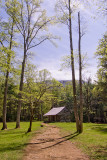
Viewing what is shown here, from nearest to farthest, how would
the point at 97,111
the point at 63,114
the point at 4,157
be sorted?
the point at 4,157 → the point at 63,114 → the point at 97,111

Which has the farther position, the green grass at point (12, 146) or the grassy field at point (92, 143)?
the grassy field at point (92, 143)

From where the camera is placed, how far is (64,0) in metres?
14.1

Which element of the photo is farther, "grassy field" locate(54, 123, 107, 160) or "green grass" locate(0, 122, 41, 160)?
"grassy field" locate(54, 123, 107, 160)

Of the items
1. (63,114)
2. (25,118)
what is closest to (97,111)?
(63,114)

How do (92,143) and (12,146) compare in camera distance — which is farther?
(92,143)

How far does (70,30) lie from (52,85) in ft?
18.6

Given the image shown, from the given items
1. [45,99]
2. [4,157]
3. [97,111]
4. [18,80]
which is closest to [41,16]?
[18,80]

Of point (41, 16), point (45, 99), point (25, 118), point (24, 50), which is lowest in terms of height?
point (25, 118)

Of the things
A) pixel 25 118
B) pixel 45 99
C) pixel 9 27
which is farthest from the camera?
pixel 25 118

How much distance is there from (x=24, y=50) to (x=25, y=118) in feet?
136

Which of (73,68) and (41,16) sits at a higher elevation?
(41,16)

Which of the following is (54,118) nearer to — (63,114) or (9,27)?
(63,114)

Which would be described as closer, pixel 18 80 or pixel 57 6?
pixel 57 6

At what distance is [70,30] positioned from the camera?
14523mm
